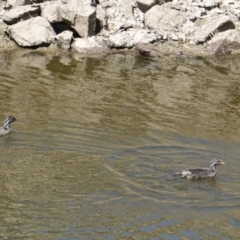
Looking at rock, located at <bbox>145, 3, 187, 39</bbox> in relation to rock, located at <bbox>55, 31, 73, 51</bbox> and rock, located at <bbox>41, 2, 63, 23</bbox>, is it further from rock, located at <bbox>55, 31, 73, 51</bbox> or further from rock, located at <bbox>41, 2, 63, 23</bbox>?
rock, located at <bbox>41, 2, 63, 23</bbox>

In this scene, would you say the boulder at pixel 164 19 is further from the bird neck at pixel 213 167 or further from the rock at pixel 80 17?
the bird neck at pixel 213 167

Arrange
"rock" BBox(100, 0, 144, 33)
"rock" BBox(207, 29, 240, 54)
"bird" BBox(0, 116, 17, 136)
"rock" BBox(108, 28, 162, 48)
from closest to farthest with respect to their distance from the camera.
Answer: "bird" BBox(0, 116, 17, 136) < "rock" BBox(108, 28, 162, 48) < "rock" BBox(207, 29, 240, 54) < "rock" BBox(100, 0, 144, 33)

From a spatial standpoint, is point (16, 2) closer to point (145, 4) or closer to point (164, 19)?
point (145, 4)

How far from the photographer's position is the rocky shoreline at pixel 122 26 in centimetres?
2194

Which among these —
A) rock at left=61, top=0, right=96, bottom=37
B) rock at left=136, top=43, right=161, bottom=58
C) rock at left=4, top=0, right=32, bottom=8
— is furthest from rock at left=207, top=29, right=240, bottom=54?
rock at left=4, top=0, right=32, bottom=8

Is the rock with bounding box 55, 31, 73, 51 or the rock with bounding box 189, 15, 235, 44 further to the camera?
the rock with bounding box 189, 15, 235, 44

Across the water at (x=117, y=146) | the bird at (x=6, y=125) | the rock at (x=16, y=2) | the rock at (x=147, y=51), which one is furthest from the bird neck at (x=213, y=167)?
the rock at (x=16, y=2)

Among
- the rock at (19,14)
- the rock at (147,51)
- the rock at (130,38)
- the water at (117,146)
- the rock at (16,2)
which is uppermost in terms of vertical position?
the rock at (16,2)

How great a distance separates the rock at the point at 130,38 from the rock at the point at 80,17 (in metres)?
0.77

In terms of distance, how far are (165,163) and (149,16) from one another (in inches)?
402

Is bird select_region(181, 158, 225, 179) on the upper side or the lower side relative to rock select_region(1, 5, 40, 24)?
lower

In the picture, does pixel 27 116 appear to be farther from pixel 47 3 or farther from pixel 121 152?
pixel 47 3

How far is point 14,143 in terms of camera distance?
1431 centimetres

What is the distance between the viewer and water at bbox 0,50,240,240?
36.9ft
